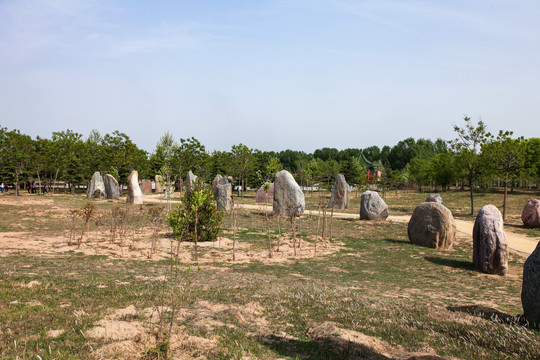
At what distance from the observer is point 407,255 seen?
42.5 ft

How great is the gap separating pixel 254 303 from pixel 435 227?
9.78 meters

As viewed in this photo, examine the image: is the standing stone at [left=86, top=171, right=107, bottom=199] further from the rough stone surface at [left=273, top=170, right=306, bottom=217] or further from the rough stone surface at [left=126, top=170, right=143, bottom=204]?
the rough stone surface at [left=273, top=170, right=306, bottom=217]

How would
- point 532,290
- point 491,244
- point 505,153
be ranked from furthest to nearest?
1. point 505,153
2. point 491,244
3. point 532,290

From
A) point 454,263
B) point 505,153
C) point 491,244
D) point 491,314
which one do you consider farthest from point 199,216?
point 505,153

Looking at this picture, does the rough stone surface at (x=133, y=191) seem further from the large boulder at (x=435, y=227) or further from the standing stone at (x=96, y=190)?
the large boulder at (x=435, y=227)

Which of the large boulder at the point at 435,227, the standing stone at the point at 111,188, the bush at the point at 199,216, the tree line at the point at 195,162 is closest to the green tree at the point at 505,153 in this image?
the tree line at the point at 195,162

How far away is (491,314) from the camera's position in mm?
6770

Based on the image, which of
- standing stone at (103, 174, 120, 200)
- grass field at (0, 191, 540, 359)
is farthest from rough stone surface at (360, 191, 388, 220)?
standing stone at (103, 174, 120, 200)

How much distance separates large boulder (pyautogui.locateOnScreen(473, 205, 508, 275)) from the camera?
10.6 metres

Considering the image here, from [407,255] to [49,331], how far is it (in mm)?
10826

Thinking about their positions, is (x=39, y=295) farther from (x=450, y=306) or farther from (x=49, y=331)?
(x=450, y=306)

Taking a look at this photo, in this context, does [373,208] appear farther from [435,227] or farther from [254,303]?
[254,303]

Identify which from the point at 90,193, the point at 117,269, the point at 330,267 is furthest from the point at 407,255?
the point at 90,193

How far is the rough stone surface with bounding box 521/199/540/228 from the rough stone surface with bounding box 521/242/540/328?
16866 mm
